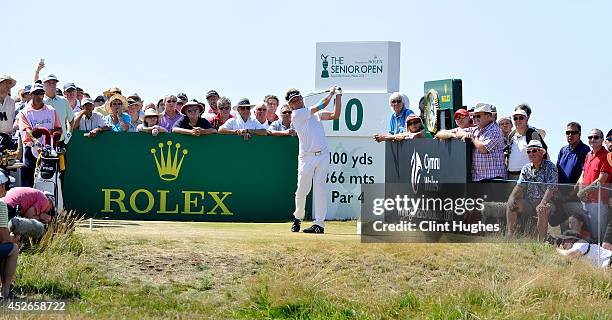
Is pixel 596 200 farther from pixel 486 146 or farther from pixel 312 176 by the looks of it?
pixel 312 176

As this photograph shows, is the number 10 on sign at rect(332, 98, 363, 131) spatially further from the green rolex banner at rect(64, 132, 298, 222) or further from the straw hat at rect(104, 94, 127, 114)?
the straw hat at rect(104, 94, 127, 114)

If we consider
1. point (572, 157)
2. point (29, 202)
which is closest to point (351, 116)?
point (572, 157)

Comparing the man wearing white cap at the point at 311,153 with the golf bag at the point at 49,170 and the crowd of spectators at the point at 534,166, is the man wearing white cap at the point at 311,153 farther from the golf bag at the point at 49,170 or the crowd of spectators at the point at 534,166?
the golf bag at the point at 49,170

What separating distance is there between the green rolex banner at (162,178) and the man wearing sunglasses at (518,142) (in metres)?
5.06

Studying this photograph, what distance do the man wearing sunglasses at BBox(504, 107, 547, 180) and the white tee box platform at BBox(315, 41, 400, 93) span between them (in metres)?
4.94

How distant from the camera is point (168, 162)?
21344mm

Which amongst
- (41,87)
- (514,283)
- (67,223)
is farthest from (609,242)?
(41,87)

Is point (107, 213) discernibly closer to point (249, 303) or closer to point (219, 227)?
point (219, 227)

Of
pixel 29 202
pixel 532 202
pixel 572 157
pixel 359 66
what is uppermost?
pixel 359 66

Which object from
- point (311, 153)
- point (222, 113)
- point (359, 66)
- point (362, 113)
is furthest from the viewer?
point (359, 66)

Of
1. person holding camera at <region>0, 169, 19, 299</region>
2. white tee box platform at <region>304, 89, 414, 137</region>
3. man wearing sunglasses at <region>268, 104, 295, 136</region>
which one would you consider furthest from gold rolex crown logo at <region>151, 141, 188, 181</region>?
person holding camera at <region>0, 169, 19, 299</region>

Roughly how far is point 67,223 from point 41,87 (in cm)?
307

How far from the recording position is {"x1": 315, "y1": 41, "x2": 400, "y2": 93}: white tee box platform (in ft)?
74.9

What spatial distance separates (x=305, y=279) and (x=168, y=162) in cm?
623
